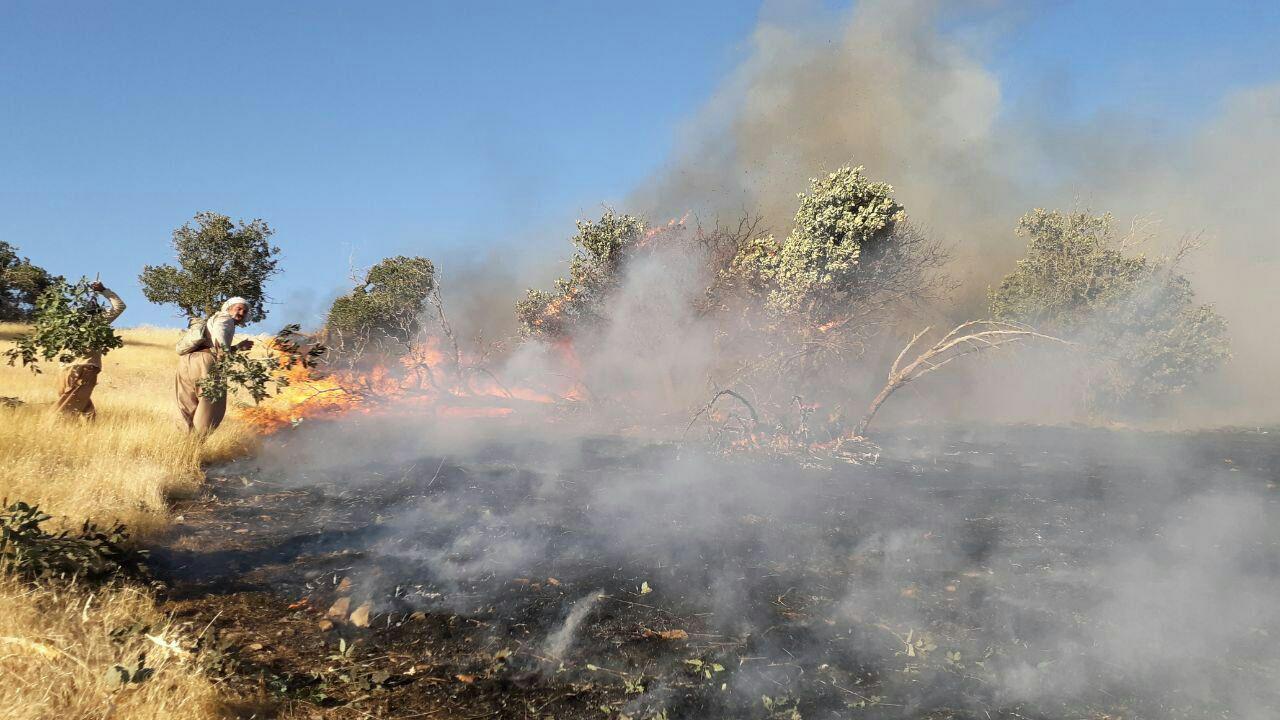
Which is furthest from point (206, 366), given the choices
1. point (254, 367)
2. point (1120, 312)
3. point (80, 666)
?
point (1120, 312)

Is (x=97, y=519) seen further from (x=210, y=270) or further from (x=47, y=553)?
(x=210, y=270)

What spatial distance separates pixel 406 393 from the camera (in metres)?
15.5

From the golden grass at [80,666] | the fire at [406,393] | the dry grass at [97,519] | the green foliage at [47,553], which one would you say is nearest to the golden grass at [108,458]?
the dry grass at [97,519]

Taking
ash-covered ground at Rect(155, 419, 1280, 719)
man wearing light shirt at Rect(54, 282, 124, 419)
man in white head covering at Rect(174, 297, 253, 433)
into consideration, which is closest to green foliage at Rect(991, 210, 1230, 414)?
ash-covered ground at Rect(155, 419, 1280, 719)

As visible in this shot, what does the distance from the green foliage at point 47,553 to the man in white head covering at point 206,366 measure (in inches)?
161

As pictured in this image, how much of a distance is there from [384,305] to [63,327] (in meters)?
13.7

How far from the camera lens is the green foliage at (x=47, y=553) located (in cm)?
410

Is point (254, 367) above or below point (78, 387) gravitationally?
above

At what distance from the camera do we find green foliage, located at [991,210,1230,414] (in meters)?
18.7

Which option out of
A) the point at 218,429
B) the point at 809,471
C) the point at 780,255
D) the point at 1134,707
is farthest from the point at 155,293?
the point at 1134,707

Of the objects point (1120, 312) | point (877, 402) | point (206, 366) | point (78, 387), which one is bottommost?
point (78, 387)

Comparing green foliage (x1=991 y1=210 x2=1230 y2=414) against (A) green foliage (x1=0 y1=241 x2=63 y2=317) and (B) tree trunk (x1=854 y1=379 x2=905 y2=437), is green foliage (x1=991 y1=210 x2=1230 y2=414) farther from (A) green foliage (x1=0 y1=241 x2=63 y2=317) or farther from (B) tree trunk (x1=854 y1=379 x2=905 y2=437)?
(A) green foliage (x1=0 y1=241 x2=63 y2=317)

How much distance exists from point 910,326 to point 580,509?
14.7 m

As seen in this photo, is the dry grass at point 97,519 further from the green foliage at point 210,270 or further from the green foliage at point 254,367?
the green foliage at point 210,270
